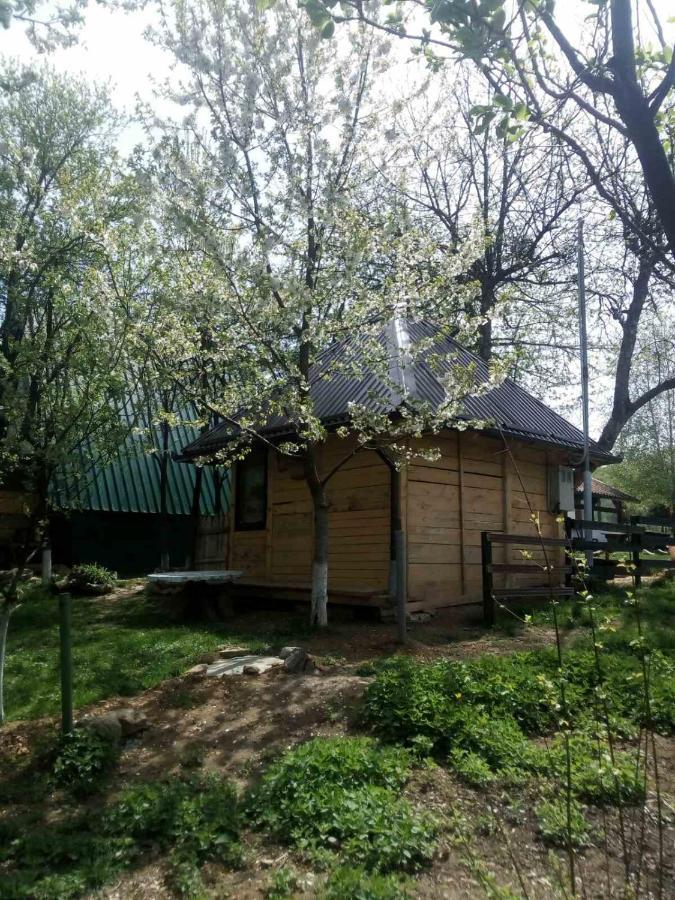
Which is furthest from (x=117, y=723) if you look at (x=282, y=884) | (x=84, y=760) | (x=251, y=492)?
(x=251, y=492)

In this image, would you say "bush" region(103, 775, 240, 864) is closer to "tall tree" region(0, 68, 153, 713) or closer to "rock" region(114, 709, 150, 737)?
"rock" region(114, 709, 150, 737)

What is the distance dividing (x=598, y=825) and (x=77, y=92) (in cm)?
1853

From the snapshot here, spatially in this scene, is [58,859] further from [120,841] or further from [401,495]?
[401,495]

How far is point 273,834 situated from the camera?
3.56 metres

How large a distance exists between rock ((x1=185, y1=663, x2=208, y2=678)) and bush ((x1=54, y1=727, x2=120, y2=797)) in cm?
179

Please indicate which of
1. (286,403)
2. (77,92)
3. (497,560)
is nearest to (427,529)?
(497,560)

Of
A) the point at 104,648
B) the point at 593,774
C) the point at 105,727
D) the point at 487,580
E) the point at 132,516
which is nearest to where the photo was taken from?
the point at 593,774

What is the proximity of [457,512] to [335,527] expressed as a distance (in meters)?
2.00

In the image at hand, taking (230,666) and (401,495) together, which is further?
(401,495)

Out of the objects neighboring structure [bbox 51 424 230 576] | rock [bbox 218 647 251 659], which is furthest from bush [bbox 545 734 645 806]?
neighboring structure [bbox 51 424 230 576]

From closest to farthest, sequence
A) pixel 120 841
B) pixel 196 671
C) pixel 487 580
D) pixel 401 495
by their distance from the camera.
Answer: pixel 120 841 → pixel 196 671 → pixel 487 580 → pixel 401 495

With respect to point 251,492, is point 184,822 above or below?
below

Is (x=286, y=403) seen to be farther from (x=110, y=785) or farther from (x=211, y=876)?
(x=211, y=876)

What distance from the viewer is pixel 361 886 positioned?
118 inches
